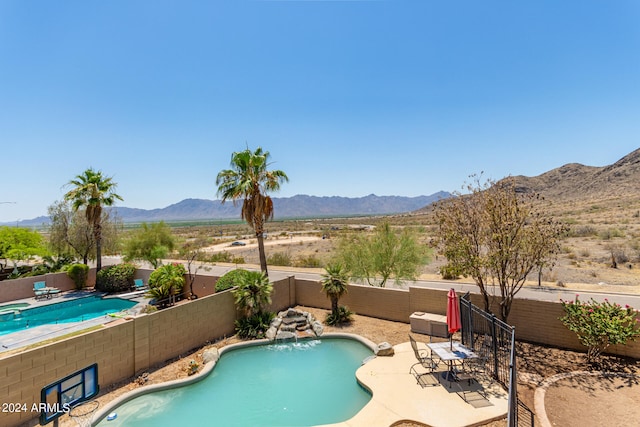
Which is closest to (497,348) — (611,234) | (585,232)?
(611,234)

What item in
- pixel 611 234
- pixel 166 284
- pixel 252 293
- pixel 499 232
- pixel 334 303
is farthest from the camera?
pixel 611 234

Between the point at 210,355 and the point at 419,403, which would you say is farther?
the point at 210,355

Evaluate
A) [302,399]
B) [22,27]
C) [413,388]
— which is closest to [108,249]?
[22,27]

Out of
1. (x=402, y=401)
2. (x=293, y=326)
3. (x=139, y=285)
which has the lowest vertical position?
(x=402, y=401)

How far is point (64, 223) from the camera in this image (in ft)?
77.7

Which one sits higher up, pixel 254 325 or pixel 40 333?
pixel 254 325

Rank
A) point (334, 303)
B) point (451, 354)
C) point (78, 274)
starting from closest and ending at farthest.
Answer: point (451, 354) < point (334, 303) < point (78, 274)

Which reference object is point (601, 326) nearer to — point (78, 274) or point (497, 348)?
point (497, 348)

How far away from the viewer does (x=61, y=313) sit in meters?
16.7

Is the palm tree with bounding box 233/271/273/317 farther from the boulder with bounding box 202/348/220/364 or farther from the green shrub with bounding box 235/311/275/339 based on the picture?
the boulder with bounding box 202/348/220/364

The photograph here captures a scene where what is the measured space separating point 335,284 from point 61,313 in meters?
15.3

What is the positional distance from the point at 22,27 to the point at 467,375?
67.6 ft

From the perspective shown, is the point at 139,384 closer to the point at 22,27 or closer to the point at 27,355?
the point at 27,355

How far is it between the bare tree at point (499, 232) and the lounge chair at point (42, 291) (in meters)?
21.8
